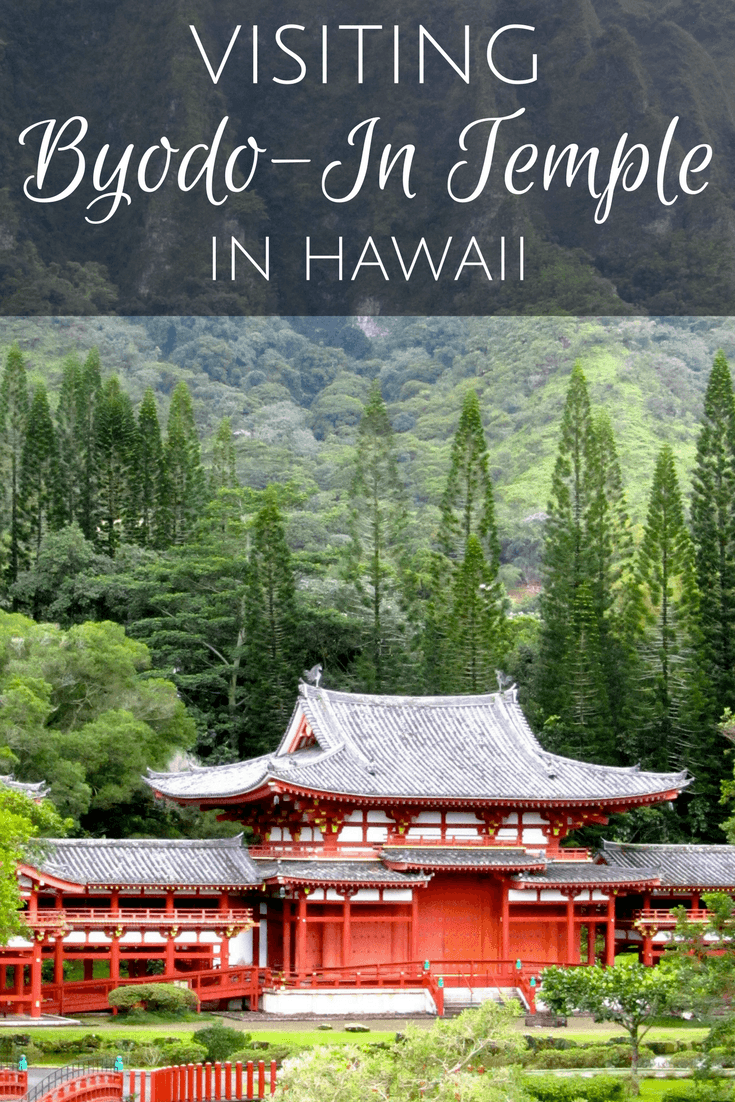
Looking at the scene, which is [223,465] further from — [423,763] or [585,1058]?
[585,1058]

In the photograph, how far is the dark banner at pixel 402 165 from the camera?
285 feet

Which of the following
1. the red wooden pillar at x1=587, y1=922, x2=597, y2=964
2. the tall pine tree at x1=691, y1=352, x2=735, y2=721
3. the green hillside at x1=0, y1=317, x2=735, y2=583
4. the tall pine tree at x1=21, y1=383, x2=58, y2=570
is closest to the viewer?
the red wooden pillar at x1=587, y1=922, x2=597, y2=964

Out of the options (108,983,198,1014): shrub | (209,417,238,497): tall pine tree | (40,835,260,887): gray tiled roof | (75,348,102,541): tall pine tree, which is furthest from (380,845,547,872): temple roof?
(209,417,238,497): tall pine tree

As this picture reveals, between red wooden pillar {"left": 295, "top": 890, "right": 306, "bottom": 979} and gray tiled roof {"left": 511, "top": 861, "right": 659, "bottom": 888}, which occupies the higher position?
gray tiled roof {"left": 511, "top": 861, "right": 659, "bottom": 888}

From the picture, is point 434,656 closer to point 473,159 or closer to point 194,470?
point 194,470

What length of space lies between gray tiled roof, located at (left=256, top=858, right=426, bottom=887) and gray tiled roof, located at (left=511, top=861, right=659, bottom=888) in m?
2.38

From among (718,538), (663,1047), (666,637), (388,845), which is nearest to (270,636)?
(666,637)

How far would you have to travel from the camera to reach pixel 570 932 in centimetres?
3162

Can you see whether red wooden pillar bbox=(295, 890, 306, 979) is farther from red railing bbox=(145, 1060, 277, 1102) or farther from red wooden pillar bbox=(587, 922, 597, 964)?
red railing bbox=(145, 1060, 277, 1102)

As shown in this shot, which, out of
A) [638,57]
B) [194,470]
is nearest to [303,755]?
[194,470]

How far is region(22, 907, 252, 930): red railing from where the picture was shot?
2697 cm

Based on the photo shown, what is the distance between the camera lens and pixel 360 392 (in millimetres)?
107500

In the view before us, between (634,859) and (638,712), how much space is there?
14.9 meters

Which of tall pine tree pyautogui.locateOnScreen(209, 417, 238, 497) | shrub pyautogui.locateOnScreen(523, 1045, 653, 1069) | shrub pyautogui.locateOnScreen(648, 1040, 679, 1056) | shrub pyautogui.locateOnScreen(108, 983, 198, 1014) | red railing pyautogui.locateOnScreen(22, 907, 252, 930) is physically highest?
tall pine tree pyautogui.locateOnScreen(209, 417, 238, 497)
